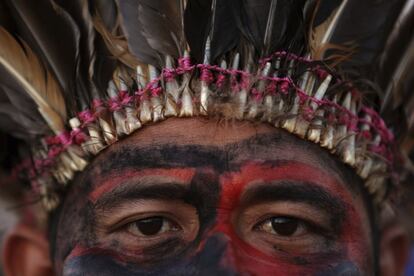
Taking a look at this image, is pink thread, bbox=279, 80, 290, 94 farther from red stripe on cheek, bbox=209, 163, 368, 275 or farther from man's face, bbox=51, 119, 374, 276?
red stripe on cheek, bbox=209, 163, 368, 275

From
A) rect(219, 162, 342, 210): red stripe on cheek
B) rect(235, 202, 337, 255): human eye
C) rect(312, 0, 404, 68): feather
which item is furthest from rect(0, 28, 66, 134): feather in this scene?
rect(312, 0, 404, 68): feather

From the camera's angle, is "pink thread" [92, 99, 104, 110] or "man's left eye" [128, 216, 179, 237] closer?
"man's left eye" [128, 216, 179, 237]

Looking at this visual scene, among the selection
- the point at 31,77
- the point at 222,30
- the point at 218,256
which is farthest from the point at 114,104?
the point at 218,256

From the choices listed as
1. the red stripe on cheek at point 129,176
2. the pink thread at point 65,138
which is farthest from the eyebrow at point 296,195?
the pink thread at point 65,138

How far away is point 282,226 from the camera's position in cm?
280

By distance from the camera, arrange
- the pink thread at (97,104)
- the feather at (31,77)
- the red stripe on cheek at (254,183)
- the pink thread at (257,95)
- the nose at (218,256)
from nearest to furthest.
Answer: the nose at (218,256) < the red stripe on cheek at (254,183) < the pink thread at (257,95) < the pink thread at (97,104) < the feather at (31,77)

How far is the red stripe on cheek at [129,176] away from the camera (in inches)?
107

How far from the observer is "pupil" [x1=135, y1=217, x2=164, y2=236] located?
2.79m

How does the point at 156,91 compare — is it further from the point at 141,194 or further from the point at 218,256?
the point at 218,256

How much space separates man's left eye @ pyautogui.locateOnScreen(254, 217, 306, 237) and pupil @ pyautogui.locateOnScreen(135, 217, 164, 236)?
0.37m

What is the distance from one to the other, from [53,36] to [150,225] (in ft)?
2.94

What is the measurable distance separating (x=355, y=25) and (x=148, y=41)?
0.85m

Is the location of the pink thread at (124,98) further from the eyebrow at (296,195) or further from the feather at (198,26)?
the eyebrow at (296,195)

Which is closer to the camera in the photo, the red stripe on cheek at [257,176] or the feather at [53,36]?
the red stripe on cheek at [257,176]
